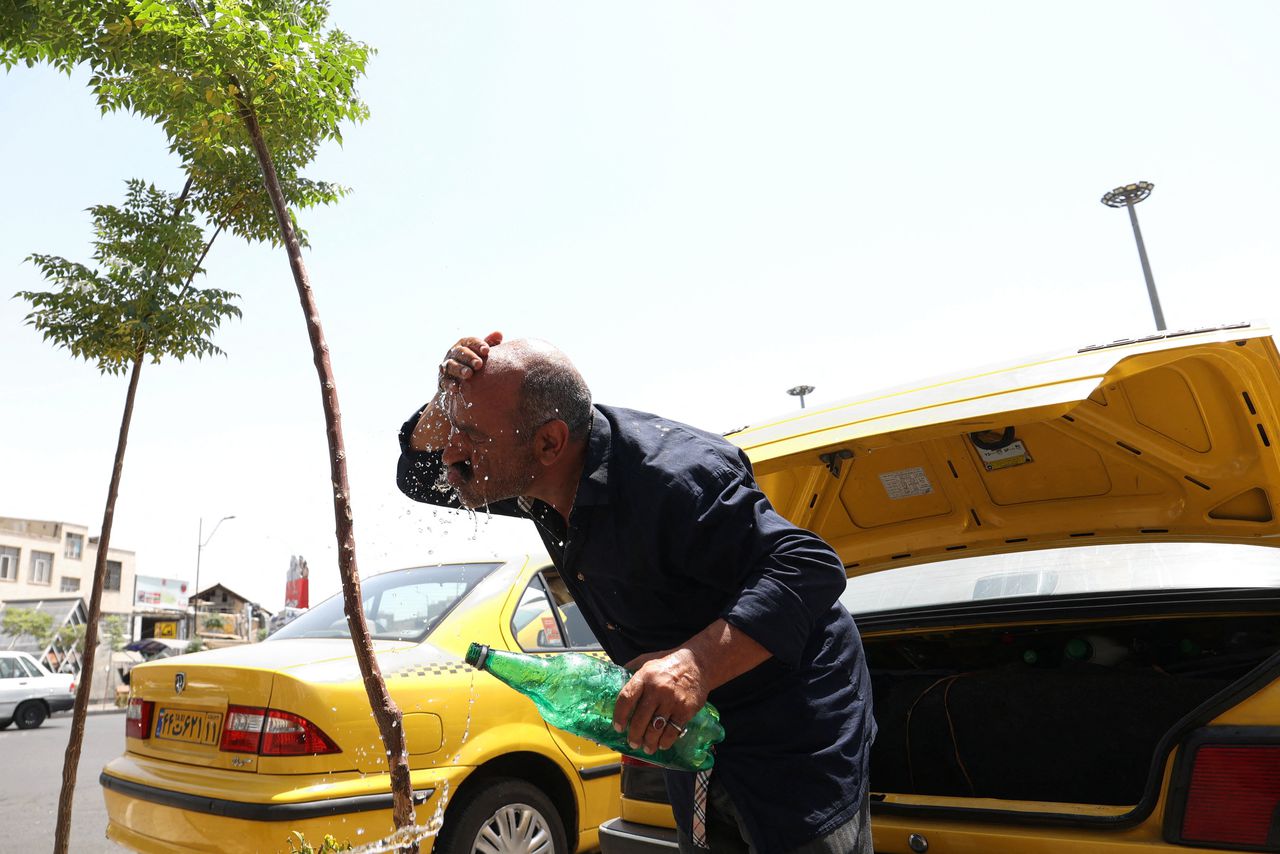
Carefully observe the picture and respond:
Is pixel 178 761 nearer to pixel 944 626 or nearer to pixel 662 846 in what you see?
pixel 662 846

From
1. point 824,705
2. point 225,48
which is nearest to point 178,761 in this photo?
point 225,48

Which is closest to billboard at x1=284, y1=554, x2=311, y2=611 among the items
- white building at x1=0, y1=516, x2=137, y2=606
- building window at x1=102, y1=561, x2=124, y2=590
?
white building at x1=0, y1=516, x2=137, y2=606

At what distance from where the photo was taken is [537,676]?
1814 mm

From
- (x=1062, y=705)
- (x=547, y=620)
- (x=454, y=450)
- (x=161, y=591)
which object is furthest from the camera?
(x=161, y=591)

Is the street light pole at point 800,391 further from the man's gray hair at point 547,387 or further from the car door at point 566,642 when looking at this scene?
the man's gray hair at point 547,387

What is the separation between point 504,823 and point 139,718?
5.51 ft

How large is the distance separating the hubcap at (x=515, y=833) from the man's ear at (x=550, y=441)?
2.58m

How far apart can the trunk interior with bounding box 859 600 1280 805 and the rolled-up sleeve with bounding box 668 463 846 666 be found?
1458mm

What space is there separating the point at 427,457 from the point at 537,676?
886 millimetres

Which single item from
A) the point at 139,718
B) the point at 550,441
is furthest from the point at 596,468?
the point at 139,718

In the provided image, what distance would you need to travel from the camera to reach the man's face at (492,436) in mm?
1919

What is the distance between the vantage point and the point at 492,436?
1934 mm

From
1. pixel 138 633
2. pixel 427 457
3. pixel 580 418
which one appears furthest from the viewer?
pixel 138 633

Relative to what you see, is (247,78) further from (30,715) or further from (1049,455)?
(30,715)
